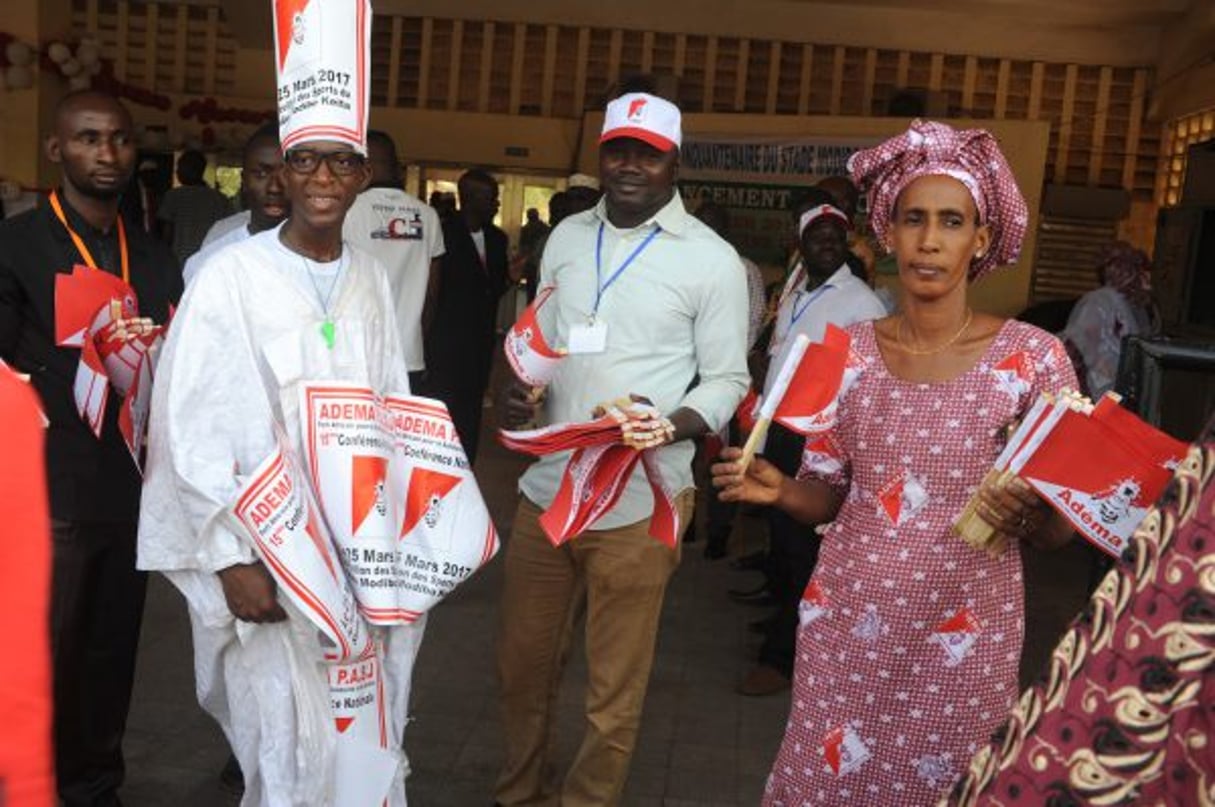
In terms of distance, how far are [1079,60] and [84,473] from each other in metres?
12.6

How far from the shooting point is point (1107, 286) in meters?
7.89

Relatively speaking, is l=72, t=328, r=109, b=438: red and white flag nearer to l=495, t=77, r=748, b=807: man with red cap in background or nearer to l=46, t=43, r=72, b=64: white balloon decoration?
l=495, t=77, r=748, b=807: man with red cap in background

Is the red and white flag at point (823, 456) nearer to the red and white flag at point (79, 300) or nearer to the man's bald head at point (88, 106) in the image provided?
the red and white flag at point (79, 300)

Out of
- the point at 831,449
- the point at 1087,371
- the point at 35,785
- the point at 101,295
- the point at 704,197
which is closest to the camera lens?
the point at 35,785

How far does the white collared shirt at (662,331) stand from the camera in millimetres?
3404

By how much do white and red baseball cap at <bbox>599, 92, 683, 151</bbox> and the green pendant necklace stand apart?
87 cm

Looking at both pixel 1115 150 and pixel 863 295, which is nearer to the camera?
pixel 863 295

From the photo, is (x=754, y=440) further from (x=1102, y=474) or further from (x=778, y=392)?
(x=1102, y=474)

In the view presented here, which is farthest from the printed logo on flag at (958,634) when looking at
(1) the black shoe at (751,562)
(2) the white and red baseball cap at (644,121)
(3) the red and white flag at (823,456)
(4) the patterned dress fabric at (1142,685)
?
(1) the black shoe at (751,562)

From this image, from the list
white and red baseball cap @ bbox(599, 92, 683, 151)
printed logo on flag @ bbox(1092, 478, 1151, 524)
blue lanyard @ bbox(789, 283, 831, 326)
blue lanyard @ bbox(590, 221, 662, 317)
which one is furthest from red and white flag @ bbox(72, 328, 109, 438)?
blue lanyard @ bbox(789, 283, 831, 326)

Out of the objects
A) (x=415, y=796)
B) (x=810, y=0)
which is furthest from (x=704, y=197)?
(x=415, y=796)

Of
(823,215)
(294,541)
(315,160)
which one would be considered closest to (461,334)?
(823,215)

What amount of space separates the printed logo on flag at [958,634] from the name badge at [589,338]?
1256mm

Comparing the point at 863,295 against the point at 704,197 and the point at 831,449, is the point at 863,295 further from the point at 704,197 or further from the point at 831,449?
the point at 704,197
